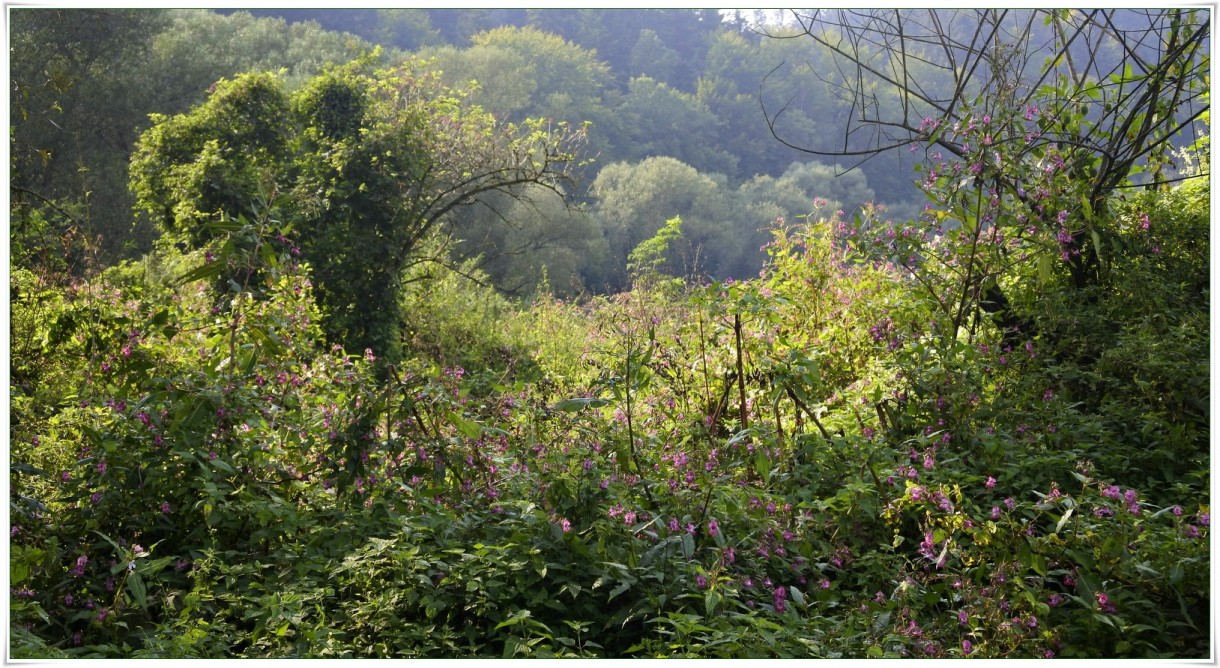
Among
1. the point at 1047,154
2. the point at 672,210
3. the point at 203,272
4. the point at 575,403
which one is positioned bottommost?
the point at 672,210

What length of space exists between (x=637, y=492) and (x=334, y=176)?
645cm

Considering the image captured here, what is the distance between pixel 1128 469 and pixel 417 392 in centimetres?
204

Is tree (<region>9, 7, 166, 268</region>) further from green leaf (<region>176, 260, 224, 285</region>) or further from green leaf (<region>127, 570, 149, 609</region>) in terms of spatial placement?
green leaf (<region>127, 570, 149, 609</region>)

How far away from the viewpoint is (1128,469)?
2736 millimetres

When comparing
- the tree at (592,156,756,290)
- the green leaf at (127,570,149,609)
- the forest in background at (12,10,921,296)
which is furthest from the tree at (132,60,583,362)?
the tree at (592,156,756,290)

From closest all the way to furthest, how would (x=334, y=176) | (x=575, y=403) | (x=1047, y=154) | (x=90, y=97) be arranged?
(x=575, y=403) → (x=1047, y=154) → (x=334, y=176) → (x=90, y=97)

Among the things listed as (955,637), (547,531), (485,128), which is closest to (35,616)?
(547,531)

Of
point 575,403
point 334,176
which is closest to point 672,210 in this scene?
point 334,176

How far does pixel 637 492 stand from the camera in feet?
7.64

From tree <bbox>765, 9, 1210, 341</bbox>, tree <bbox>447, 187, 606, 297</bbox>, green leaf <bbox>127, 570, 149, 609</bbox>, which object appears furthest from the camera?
tree <bbox>447, 187, 606, 297</bbox>

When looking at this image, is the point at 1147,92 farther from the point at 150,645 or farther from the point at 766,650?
the point at 150,645

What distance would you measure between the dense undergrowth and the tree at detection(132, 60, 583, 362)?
433cm

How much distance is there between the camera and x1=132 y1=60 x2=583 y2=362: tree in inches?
309

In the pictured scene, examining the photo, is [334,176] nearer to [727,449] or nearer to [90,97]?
[727,449]
